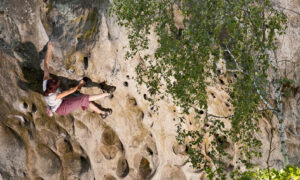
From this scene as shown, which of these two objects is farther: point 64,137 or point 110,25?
point 64,137

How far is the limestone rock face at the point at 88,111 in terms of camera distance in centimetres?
952

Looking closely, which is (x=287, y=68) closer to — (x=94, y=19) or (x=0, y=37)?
(x=94, y=19)

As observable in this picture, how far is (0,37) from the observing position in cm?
949

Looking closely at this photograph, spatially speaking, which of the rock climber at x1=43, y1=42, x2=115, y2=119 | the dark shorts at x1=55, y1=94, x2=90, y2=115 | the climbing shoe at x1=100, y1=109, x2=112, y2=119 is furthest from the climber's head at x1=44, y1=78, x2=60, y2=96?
the climbing shoe at x1=100, y1=109, x2=112, y2=119

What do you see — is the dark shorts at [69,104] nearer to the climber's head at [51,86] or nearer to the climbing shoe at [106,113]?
the climber's head at [51,86]

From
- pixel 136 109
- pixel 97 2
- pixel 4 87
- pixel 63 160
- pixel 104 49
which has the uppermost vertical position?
pixel 97 2

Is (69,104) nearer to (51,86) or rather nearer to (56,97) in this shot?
(56,97)

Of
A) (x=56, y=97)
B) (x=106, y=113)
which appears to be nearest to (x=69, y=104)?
(x=56, y=97)

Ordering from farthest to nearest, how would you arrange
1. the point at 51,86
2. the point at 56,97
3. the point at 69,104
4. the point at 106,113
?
the point at 106,113
the point at 69,104
the point at 56,97
the point at 51,86

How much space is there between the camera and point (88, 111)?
36.4ft

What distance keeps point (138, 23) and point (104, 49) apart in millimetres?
2505

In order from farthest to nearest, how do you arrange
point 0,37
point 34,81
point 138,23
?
point 34,81 < point 0,37 < point 138,23

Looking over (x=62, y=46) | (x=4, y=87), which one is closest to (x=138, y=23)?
(x=62, y=46)

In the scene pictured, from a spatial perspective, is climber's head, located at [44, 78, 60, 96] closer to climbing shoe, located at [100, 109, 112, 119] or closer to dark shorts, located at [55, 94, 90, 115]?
dark shorts, located at [55, 94, 90, 115]
